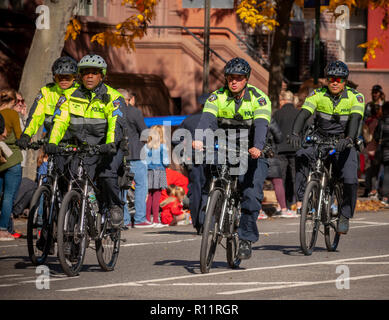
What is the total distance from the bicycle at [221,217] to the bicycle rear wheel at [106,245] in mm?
1016

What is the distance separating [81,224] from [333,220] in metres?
3.66

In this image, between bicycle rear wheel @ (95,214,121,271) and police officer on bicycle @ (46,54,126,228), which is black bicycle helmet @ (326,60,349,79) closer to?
police officer on bicycle @ (46,54,126,228)

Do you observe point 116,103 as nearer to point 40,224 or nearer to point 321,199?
point 40,224

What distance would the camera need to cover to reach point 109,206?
1077 cm

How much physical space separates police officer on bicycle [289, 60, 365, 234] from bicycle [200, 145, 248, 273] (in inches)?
83.1

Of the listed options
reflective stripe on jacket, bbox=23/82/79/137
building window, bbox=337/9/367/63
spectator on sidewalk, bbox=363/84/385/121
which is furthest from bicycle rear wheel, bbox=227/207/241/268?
building window, bbox=337/9/367/63

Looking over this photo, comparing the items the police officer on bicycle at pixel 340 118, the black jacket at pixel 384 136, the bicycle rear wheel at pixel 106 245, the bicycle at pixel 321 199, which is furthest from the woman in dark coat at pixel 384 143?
the bicycle rear wheel at pixel 106 245

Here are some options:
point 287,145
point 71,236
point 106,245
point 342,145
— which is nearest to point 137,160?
point 287,145

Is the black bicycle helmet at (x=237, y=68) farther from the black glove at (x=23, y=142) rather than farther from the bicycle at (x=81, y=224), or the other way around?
the black glove at (x=23, y=142)

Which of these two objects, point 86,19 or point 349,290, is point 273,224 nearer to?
point 349,290

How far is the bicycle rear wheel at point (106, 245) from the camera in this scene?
10570 mm

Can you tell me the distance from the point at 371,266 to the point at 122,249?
3.29 metres

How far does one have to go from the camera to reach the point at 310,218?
40.0 ft
